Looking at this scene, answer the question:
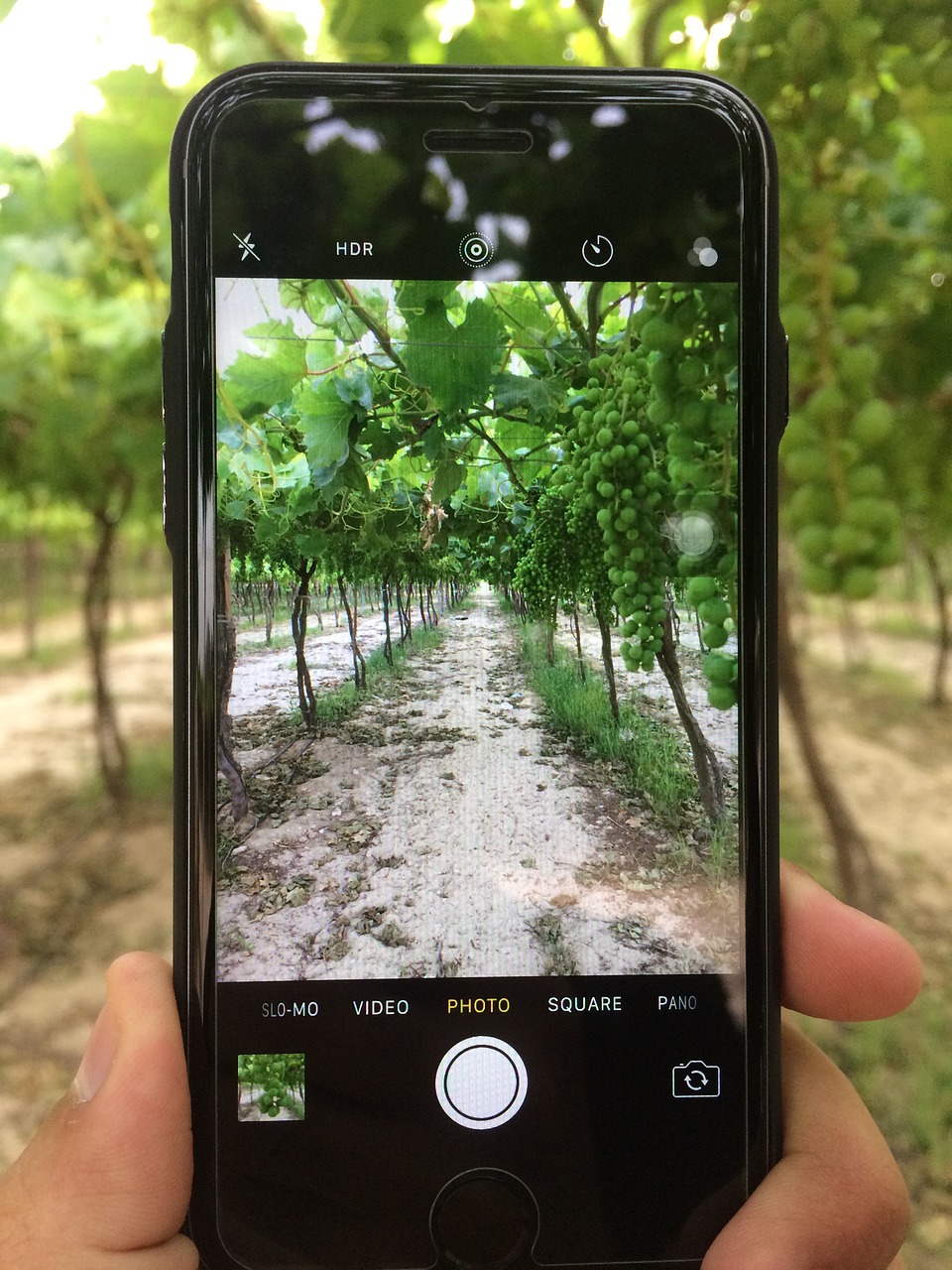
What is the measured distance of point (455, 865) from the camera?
404 mm

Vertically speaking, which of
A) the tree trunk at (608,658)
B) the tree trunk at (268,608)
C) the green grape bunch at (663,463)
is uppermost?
the green grape bunch at (663,463)

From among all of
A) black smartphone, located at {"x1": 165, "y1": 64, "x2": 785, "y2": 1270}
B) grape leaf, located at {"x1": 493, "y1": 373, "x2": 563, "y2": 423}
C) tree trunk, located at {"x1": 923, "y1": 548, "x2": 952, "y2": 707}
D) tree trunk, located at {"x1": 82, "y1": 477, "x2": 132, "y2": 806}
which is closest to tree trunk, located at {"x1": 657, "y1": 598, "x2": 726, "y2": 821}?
black smartphone, located at {"x1": 165, "y1": 64, "x2": 785, "y2": 1270}

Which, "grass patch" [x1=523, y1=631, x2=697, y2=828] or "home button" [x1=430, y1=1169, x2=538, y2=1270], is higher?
"grass patch" [x1=523, y1=631, x2=697, y2=828]

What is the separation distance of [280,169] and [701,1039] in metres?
0.43

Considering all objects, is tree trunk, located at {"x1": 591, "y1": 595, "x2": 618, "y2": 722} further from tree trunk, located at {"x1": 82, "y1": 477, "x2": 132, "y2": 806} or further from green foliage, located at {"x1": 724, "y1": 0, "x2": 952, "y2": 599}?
tree trunk, located at {"x1": 82, "y1": 477, "x2": 132, "y2": 806}

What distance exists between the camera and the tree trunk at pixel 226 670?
41cm

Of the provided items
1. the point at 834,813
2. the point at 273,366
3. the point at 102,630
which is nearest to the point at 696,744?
the point at 273,366

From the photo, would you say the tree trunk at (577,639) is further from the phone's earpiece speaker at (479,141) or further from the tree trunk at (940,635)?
the tree trunk at (940,635)

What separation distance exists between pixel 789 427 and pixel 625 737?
0.58ft

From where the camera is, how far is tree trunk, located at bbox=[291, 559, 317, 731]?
0.40 meters

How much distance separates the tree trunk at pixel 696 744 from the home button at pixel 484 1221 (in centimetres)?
18

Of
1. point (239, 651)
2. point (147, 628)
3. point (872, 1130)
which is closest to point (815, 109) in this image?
point (239, 651)

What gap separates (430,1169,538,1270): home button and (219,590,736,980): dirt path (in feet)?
0.29

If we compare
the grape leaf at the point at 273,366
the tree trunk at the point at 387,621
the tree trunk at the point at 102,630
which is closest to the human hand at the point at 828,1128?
the tree trunk at the point at 387,621
